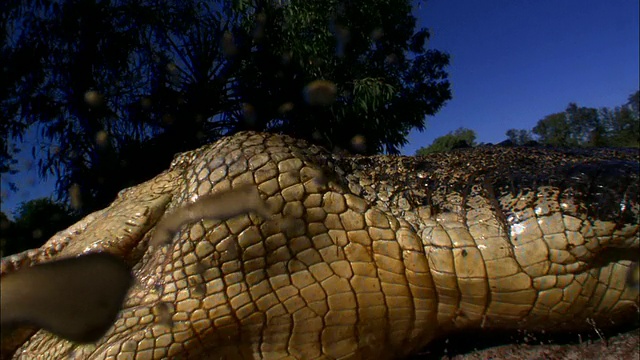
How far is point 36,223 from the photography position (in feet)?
25.7

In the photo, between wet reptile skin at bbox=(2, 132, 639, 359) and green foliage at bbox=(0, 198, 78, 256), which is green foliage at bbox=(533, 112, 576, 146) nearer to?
wet reptile skin at bbox=(2, 132, 639, 359)

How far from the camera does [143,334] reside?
2033mm

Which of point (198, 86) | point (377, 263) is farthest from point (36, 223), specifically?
point (377, 263)

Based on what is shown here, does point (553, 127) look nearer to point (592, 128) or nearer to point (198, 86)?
point (592, 128)

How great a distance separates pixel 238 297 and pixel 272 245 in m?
0.23

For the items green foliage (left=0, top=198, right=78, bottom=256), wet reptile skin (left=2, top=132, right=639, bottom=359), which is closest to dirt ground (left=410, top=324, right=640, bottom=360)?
wet reptile skin (left=2, top=132, right=639, bottom=359)

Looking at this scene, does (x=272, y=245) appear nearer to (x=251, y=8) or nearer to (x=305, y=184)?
(x=305, y=184)

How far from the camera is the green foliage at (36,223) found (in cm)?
764

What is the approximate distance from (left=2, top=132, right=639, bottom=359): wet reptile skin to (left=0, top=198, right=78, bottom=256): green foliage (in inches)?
233

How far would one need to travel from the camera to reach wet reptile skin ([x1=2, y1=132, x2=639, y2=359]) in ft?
6.44

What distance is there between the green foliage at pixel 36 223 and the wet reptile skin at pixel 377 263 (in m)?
5.91

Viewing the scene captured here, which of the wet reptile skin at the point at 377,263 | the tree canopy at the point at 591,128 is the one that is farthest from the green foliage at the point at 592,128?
the wet reptile skin at the point at 377,263

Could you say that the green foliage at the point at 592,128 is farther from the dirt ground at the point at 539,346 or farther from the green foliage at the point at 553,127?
the dirt ground at the point at 539,346

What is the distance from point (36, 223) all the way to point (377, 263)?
711 cm
